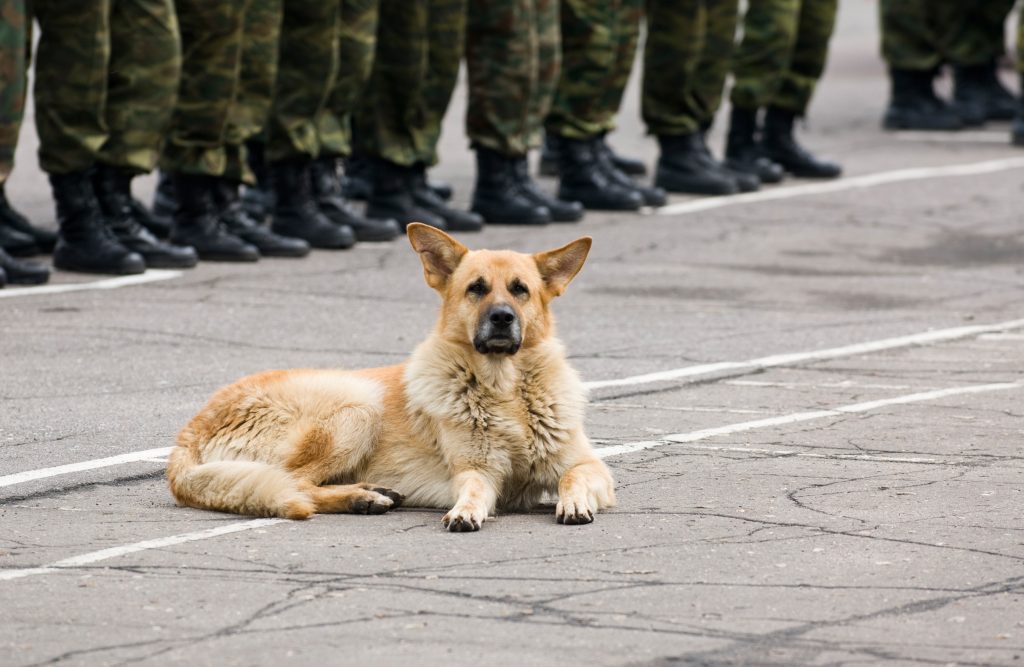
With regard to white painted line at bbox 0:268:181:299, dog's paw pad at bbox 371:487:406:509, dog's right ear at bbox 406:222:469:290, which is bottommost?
white painted line at bbox 0:268:181:299

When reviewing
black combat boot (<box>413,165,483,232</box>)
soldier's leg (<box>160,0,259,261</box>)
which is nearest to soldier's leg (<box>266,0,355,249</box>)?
soldier's leg (<box>160,0,259,261</box>)

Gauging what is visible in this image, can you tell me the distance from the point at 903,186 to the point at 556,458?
10202 millimetres

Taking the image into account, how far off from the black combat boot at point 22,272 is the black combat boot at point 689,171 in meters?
6.10

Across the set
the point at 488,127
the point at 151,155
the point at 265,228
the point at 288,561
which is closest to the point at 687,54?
the point at 488,127

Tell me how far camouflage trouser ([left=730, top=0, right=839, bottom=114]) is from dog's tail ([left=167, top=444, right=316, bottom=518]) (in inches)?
380

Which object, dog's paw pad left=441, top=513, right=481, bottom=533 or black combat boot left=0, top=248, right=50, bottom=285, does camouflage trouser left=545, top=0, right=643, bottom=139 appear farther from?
dog's paw pad left=441, top=513, right=481, bottom=533

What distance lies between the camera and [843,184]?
53.2 feet

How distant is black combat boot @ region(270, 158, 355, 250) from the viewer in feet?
40.0

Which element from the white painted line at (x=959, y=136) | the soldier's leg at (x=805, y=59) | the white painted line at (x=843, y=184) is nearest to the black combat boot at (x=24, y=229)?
the white painted line at (x=843, y=184)

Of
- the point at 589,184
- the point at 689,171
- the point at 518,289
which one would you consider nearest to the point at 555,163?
the point at 689,171

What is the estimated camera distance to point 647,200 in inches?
578

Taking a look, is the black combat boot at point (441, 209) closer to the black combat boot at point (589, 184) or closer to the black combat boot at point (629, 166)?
the black combat boot at point (589, 184)

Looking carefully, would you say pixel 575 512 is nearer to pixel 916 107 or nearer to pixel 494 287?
pixel 494 287

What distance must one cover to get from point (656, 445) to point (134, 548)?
2363mm
